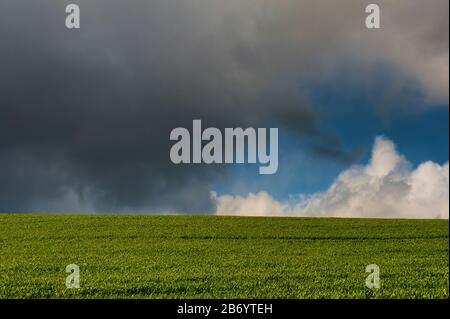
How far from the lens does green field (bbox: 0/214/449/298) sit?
57.9 feet

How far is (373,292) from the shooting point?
1748cm

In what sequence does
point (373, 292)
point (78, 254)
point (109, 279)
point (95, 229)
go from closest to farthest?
1. point (373, 292)
2. point (109, 279)
3. point (78, 254)
4. point (95, 229)

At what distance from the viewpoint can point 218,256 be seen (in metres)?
26.8

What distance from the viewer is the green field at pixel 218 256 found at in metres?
17.7

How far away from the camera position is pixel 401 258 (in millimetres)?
28312
